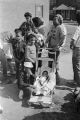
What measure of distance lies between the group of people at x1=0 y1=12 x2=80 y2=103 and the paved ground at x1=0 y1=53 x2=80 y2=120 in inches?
11.5

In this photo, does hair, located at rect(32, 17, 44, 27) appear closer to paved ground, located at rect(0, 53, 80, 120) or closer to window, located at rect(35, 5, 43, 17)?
paved ground, located at rect(0, 53, 80, 120)

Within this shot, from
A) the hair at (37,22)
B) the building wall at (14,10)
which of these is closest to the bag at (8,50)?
the hair at (37,22)

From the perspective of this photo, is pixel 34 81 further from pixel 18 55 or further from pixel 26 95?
pixel 18 55

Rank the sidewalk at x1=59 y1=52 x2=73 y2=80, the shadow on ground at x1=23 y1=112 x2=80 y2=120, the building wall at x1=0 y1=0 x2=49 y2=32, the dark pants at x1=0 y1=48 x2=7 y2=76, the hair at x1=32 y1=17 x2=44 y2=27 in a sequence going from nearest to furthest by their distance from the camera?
1. the shadow on ground at x1=23 y1=112 x2=80 y2=120
2. the hair at x1=32 y1=17 x2=44 y2=27
3. the dark pants at x1=0 y1=48 x2=7 y2=76
4. the sidewalk at x1=59 y1=52 x2=73 y2=80
5. the building wall at x1=0 y1=0 x2=49 y2=32

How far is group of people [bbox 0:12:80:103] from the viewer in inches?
225

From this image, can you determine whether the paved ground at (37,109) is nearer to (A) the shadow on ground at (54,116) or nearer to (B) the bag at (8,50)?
(A) the shadow on ground at (54,116)

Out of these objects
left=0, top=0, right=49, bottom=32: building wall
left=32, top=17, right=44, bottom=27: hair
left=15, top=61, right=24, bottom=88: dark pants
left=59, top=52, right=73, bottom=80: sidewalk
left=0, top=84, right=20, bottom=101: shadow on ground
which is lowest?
left=0, top=84, right=20, bottom=101: shadow on ground

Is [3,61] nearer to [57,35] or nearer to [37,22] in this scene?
[37,22]

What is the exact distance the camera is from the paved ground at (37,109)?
4.76 metres

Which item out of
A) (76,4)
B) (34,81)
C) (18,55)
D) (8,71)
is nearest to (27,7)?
(8,71)

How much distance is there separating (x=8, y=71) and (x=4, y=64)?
59 centimetres

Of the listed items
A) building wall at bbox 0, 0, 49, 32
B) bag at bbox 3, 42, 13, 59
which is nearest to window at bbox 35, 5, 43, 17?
building wall at bbox 0, 0, 49, 32

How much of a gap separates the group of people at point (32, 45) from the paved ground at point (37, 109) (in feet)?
0.95

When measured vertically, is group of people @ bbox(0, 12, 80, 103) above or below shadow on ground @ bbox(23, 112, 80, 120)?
above
